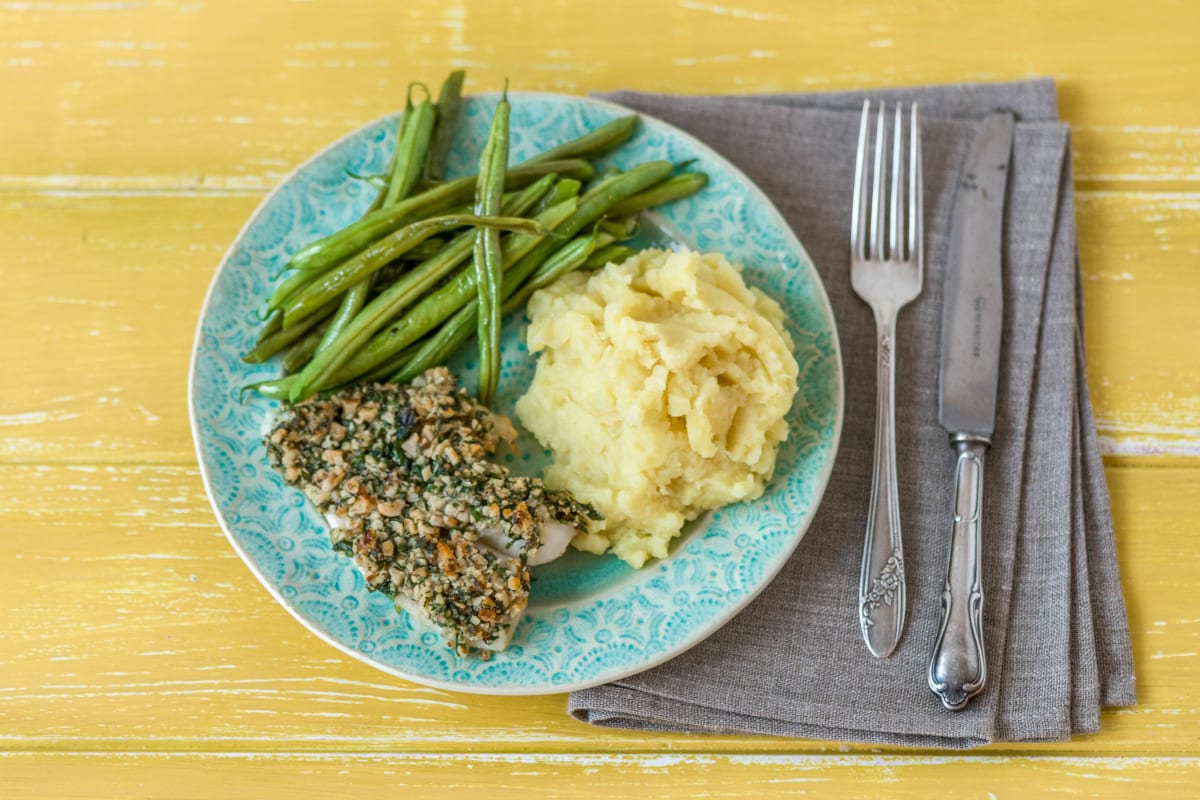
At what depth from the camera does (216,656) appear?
3.83 metres

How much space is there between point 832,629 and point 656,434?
1.07 metres

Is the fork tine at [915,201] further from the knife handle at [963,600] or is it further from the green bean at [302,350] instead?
the green bean at [302,350]

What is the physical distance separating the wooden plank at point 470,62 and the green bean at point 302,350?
3.62 ft

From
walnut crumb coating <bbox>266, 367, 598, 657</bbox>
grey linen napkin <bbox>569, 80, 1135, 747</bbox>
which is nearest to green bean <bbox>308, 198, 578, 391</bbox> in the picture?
walnut crumb coating <bbox>266, 367, 598, 657</bbox>

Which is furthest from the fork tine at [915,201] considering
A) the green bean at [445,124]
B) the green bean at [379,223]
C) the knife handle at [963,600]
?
the green bean at [445,124]

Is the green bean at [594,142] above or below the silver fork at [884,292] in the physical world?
above

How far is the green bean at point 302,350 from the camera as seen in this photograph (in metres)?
3.82

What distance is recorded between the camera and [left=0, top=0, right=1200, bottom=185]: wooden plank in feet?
15.0

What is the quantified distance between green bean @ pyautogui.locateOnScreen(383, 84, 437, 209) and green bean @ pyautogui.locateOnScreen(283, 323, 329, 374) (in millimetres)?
584

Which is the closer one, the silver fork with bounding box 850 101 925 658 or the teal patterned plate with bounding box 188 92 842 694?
the teal patterned plate with bounding box 188 92 842 694

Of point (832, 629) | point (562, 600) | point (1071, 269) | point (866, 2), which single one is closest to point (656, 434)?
point (562, 600)

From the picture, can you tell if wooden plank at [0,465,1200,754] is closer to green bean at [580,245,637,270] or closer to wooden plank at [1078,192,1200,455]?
wooden plank at [1078,192,1200,455]

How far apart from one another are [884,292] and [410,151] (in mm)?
2095

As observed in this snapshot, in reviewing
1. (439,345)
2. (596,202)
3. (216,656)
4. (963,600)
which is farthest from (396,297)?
(963,600)
